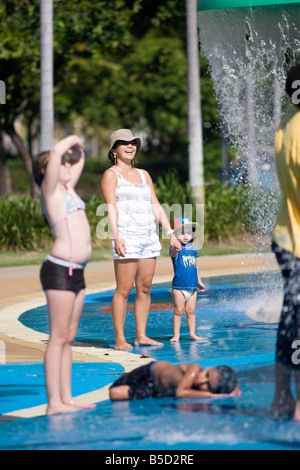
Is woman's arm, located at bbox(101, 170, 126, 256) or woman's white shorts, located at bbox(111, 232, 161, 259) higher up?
woman's arm, located at bbox(101, 170, 126, 256)

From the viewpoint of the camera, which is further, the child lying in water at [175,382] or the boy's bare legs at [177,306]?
the boy's bare legs at [177,306]

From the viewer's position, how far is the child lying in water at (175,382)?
517 centimetres

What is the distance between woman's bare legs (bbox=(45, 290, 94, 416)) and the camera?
4953 mm

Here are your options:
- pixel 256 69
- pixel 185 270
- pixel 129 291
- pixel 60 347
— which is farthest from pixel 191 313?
pixel 256 69

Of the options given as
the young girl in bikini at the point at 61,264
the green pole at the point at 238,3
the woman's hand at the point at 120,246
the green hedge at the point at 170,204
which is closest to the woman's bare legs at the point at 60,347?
the young girl in bikini at the point at 61,264

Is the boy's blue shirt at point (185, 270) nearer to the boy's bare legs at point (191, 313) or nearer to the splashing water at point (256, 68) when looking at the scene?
the boy's bare legs at point (191, 313)

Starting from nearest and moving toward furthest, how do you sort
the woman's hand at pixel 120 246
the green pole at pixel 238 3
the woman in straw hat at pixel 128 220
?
1. the woman's hand at pixel 120 246
2. the woman in straw hat at pixel 128 220
3. the green pole at pixel 238 3

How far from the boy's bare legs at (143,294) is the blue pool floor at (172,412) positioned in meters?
0.16

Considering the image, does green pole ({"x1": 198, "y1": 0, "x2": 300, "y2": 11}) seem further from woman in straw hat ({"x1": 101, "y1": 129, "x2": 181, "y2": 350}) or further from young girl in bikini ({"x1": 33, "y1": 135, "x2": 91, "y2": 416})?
young girl in bikini ({"x1": 33, "y1": 135, "x2": 91, "y2": 416})

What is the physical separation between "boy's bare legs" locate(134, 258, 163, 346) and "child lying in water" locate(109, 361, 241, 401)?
2022 mm

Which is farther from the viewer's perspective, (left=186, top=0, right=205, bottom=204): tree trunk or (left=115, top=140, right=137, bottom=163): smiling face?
(left=186, top=0, right=205, bottom=204): tree trunk

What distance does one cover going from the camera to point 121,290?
7.25 metres

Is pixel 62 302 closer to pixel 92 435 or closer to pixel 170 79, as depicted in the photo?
pixel 92 435

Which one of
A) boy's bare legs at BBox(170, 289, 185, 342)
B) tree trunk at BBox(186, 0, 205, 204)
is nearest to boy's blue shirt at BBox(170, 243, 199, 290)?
boy's bare legs at BBox(170, 289, 185, 342)
